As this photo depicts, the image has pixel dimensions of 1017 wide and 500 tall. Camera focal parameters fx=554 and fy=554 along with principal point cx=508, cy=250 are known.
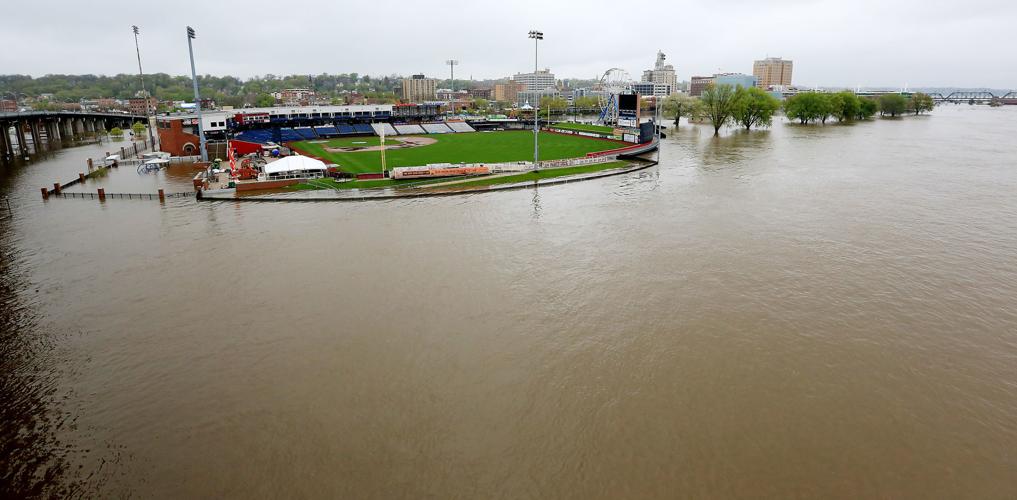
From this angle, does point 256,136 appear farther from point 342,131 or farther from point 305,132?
point 342,131

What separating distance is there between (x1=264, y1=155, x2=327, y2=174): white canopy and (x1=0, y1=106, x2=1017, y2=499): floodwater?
34.9 feet

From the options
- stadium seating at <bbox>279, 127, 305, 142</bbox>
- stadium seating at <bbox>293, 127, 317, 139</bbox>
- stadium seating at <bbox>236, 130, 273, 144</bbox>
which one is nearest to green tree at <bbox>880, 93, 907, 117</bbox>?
stadium seating at <bbox>293, 127, 317, 139</bbox>

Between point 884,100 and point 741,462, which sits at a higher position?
point 884,100

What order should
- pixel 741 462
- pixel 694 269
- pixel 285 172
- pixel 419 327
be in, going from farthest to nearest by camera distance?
pixel 285 172
pixel 694 269
pixel 419 327
pixel 741 462

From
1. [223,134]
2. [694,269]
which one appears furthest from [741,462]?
[223,134]

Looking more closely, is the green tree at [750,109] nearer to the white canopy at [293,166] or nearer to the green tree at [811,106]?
the green tree at [811,106]

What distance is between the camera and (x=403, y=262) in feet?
76.3

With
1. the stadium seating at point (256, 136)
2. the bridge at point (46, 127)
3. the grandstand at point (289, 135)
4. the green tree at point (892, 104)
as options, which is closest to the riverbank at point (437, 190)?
the stadium seating at point (256, 136)

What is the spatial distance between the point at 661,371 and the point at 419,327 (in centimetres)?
737

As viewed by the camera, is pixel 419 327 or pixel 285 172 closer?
pixel 419 327

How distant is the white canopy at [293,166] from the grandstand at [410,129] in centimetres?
4763

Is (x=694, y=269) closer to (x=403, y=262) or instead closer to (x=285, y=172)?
(x=403, y=262)

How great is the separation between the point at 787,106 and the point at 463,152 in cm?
7849

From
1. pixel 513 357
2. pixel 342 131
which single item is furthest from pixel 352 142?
pixel 513 357
